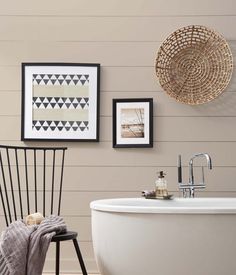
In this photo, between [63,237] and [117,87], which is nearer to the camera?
[63,237]

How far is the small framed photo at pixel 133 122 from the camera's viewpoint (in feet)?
12.6

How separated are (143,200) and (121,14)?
4.50 ft

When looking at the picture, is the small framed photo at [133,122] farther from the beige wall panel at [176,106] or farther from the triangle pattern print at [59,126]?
the triangle pattern print at [59,126]

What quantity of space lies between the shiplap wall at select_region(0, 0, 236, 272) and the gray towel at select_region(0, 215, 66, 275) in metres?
0.98

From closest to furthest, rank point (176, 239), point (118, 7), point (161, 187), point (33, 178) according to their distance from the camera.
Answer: point (176, 239)
point (161, 187)
point (33, 178)
point (118, 7)

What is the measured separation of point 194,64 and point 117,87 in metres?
0.57

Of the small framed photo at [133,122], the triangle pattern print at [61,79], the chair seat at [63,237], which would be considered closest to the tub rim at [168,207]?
the chair seat at [63,237]

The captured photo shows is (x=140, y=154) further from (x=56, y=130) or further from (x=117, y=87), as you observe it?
(x=56, y=130)

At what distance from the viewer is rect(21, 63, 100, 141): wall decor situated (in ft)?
12.7

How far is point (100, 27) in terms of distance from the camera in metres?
3.94

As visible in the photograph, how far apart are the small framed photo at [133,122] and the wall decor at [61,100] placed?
0.47 ft

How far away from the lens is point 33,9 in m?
3.95

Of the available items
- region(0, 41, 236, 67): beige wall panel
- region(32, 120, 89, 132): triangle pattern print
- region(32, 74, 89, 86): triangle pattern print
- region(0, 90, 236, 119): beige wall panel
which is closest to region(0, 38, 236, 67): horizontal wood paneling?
region(0, 41, 236, 67): beige wall panel

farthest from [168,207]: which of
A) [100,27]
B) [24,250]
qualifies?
[100,27]
